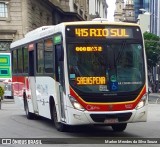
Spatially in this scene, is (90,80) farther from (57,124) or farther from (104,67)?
(57,124)

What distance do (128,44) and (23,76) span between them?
266 inches

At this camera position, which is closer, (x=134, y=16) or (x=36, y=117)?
(x=36, y=117)

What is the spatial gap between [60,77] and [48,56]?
1.52m

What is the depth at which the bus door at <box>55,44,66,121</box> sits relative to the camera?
1375 cm

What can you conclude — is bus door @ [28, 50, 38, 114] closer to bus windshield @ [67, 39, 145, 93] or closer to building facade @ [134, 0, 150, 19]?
bus windshield @ [67, 39, 145, 93]

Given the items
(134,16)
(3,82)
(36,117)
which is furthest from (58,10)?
(134,16)

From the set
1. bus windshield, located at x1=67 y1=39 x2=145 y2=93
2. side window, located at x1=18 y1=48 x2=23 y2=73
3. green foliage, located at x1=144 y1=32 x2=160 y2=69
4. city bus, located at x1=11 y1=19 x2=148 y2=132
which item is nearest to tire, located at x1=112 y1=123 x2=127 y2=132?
city bus, located at x1=11 y1=19 x2=148 y2=132

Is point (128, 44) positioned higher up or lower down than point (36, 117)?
higher up

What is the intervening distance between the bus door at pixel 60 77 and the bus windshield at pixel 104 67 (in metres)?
0.30

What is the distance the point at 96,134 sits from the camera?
14.6 metres

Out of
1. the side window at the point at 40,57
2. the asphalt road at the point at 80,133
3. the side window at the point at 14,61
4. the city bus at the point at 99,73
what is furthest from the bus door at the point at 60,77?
the side window at the point at 14,61

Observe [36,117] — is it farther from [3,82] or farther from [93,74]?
[3,82]

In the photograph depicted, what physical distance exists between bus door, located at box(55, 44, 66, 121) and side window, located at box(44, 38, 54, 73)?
559mm

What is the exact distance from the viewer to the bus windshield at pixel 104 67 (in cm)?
1345
